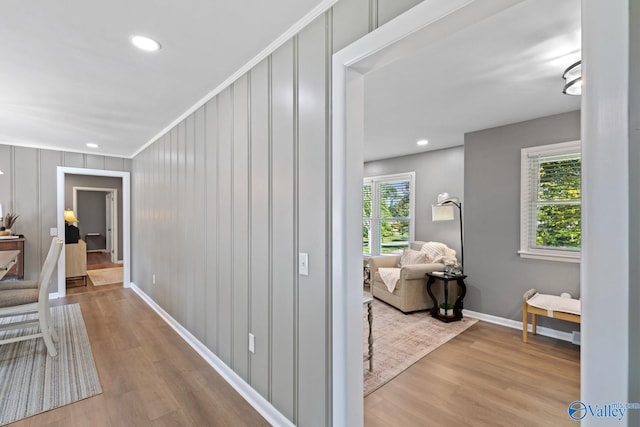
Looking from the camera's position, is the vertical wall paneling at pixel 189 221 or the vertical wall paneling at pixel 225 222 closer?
the vertical wall paneling at pixel 225 222

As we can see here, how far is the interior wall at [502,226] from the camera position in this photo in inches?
132

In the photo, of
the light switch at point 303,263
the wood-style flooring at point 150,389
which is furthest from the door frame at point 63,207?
the light switch at point 303,263

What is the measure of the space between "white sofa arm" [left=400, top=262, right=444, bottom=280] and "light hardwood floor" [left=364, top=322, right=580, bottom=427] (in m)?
1.00

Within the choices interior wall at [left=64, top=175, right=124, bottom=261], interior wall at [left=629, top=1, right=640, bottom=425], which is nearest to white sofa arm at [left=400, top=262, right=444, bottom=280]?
interior wall at [left=629, top=1, right=640, bottom=425]

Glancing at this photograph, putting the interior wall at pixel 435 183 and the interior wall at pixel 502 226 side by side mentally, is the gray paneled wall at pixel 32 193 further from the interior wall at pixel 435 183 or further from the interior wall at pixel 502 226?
the interior wall at pixel 502 226

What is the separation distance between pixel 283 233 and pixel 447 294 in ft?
9.70

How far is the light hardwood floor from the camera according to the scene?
2021mm

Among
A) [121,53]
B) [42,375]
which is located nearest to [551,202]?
[121,53]

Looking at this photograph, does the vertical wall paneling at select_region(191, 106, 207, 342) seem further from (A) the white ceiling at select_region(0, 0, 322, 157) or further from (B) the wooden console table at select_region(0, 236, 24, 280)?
(B) the wooden console table at select_region(0, 236, 24, 280)

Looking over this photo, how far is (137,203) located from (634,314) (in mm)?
5973

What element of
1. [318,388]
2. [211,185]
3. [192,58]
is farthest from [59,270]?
[318,388]

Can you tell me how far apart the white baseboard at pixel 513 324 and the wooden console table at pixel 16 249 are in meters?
6.42

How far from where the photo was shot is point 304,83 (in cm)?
173

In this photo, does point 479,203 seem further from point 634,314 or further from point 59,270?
point 59,270
